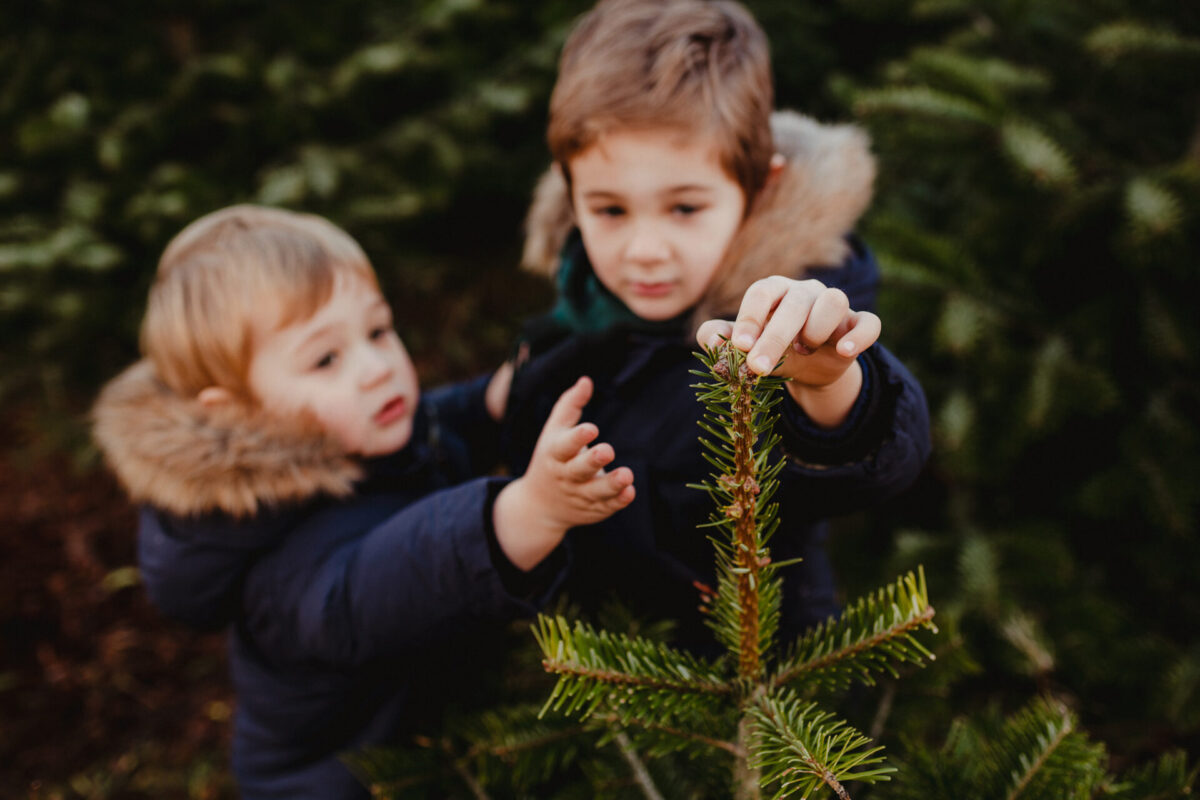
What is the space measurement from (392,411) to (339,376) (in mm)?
144

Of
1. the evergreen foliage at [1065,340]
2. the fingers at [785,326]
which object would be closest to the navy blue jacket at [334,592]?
the fingers at [785,326]

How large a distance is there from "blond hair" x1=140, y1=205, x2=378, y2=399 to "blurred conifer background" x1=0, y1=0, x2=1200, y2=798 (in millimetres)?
1069

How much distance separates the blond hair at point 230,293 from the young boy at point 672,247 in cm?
53

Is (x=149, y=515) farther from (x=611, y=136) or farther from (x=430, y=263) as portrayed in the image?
(x=430, y=263)

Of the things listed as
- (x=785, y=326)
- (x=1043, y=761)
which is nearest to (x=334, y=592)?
(x=785, y=326)

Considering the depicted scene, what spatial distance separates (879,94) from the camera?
198 centimetres

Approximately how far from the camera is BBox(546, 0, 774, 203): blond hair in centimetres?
142

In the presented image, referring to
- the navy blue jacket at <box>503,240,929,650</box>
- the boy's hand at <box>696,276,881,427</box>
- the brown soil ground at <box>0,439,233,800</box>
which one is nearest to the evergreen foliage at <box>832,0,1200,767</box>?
the navy blue jacket at <box>503,240,929,650</box>

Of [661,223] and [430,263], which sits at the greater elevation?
[661,223]

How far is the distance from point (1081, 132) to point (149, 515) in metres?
2.79

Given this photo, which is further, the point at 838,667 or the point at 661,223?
the point at 661,223

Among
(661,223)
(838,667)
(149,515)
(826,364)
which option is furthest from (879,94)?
(149,515)

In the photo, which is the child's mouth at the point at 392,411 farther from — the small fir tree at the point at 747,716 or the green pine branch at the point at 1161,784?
the green pine branch at the point at 1161,784

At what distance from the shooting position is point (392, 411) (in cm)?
167
